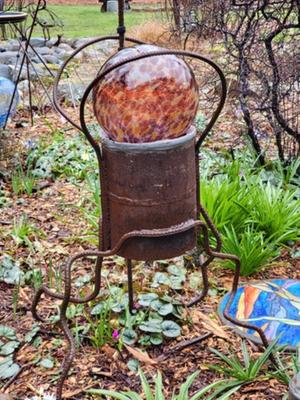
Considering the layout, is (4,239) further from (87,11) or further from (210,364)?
(87,11)

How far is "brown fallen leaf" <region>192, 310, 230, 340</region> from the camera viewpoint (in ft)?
7.00

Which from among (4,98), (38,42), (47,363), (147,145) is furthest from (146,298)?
(38,42)

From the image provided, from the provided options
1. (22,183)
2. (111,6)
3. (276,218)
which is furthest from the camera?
(111,6)

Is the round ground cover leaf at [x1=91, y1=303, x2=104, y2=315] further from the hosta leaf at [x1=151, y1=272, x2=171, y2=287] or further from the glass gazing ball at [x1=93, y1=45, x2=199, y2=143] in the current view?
the glass gazing ball at [x1=93, y1=45, x2=199, y2=143]

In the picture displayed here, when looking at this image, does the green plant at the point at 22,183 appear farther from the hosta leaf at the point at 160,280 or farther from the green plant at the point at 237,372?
the green plant at the point at 237,372

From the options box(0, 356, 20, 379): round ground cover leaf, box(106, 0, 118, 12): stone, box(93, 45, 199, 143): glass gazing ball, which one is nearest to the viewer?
box(93, 45, 199, 143): glass gazing ball

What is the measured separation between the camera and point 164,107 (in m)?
1.57

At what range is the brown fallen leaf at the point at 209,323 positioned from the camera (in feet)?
7.00

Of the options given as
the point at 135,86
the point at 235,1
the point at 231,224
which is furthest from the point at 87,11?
the point at 135,86

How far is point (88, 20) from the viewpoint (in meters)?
12.1

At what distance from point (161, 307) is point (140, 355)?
0.78ft

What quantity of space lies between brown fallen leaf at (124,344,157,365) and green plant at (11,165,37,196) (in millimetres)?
1605

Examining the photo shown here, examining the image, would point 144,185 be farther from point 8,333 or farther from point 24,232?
point 24,232

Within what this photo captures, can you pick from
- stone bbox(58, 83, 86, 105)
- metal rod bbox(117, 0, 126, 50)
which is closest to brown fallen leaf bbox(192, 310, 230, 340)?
metal rod bbox(117, 0, 126, 50)
